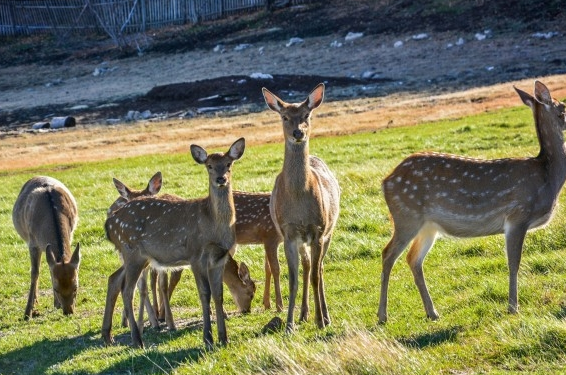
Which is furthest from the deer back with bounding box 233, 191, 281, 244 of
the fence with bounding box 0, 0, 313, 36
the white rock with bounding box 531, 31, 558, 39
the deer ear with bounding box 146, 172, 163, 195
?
the fence with bounding box 0, 0, 313, 36

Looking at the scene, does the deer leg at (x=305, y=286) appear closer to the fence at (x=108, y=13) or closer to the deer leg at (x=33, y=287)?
the deer leg at (x=33, y=287)

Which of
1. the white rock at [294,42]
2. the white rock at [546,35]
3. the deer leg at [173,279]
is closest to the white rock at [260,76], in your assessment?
the white rock at [294,42]

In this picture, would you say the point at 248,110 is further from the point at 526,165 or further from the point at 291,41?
the point at 526,165

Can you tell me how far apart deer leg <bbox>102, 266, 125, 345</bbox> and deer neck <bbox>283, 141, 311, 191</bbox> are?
2165 mm

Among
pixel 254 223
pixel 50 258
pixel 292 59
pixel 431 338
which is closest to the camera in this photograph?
pixel 431 338

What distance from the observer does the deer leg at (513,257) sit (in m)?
10.1

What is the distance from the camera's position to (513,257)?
33.7 feet

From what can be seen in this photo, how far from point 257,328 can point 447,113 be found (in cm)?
1815

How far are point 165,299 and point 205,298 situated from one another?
1182mm

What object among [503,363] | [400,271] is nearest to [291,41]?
[400,271]

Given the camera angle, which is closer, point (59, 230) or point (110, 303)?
point (110, 303)

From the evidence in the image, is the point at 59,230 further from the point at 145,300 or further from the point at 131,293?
the point at 131,293

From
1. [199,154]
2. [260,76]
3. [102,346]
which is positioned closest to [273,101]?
[199,154]

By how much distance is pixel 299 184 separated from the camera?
34.9ft
